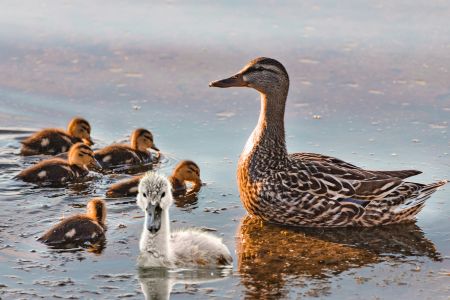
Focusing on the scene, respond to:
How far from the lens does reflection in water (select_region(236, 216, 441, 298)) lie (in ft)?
18.6

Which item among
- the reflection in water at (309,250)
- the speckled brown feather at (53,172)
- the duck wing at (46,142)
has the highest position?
the duck wing at (46,142)

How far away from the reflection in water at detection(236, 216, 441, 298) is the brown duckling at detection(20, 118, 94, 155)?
74.4 inches

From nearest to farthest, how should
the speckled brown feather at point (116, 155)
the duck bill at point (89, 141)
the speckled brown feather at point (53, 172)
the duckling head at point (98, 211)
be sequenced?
the duckling head at point (98, 211) < the speckled brown feather at point (53, 172) < the speckled brown feather at point (116, 155) < the duck bill at point (89, 141)

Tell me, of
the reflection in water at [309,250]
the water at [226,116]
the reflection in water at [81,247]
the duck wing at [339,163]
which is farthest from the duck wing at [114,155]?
the reflection in water at [81,247]

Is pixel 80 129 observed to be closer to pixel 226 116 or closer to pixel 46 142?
pixel 46 142

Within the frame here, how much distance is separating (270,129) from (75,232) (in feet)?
5.23

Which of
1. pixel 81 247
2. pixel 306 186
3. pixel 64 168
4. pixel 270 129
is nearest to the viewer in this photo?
pixel 81 247

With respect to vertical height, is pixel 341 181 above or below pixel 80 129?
below

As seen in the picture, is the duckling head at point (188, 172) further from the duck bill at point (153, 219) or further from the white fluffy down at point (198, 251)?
the duck bill at point (153, 219)

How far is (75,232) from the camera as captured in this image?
609cm

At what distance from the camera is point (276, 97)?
6930 millimetres

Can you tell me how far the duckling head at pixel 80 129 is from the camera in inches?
314

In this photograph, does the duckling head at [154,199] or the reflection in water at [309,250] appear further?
the reflection in water at [309,250]

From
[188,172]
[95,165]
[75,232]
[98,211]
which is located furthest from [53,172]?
[75,232]
